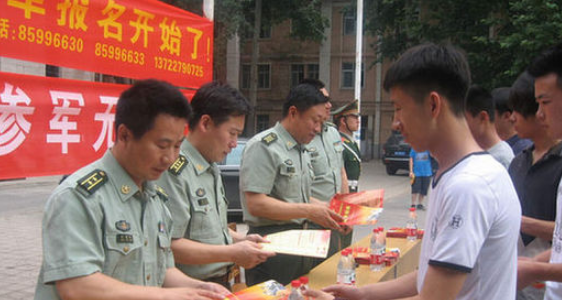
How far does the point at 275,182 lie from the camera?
332 cm

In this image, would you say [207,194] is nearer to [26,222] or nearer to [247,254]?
[247,254]

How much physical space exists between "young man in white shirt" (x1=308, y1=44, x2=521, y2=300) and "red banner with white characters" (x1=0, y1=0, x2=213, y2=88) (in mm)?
2186

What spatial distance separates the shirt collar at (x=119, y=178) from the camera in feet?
5.82

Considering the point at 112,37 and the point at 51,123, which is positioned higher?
the point at 112,37

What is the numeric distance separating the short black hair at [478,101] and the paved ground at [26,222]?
14.0 ft

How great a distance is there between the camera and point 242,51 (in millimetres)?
31562

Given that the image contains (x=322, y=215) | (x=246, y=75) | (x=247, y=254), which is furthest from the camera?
(x=246, y=75)

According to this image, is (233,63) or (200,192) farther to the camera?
(233,63)

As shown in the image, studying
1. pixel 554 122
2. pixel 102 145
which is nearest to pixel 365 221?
pixel 554 122

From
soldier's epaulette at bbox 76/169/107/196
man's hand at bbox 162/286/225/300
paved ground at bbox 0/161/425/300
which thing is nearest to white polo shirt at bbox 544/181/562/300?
man's hand at bbox 162/286/225/300

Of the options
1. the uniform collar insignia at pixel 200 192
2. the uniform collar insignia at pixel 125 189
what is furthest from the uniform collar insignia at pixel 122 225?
the uniform collar insignia at pixel 200 192

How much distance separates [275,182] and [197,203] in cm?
89

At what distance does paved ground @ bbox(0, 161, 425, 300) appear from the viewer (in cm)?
533

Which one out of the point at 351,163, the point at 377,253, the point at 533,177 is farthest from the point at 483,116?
the point at 351,163
